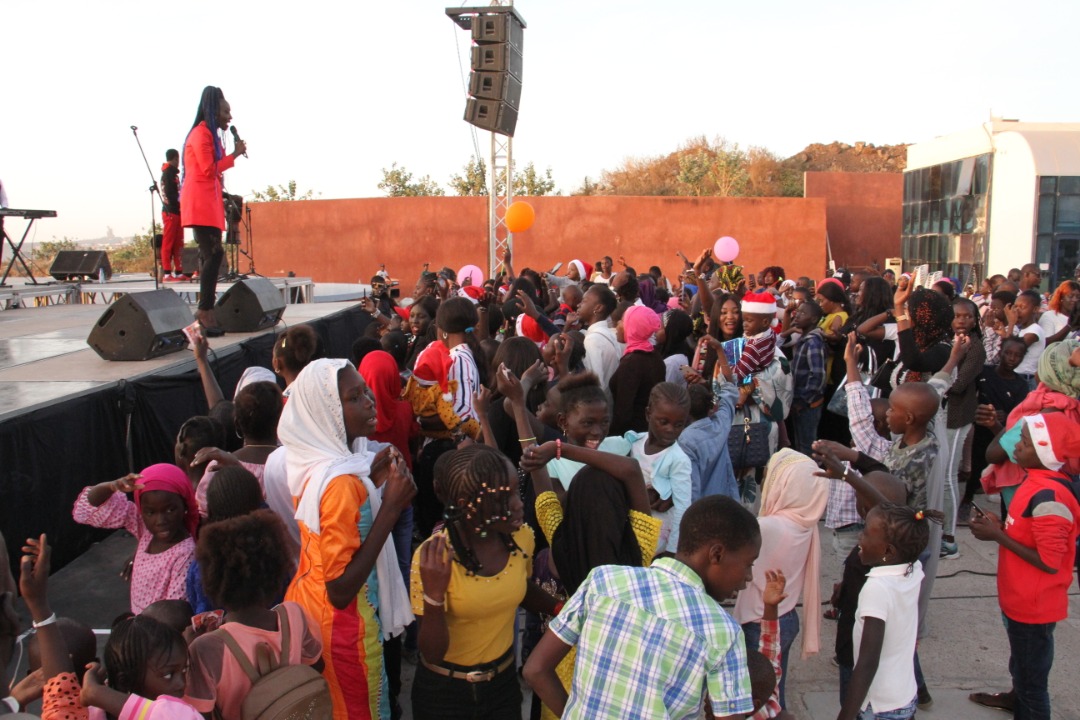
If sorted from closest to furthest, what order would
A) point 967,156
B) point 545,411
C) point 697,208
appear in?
1. point 545,411
2. point 967,156
3. point 697,208

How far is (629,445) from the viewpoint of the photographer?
3.40 m

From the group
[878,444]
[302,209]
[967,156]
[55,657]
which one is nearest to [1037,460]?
[878,444]

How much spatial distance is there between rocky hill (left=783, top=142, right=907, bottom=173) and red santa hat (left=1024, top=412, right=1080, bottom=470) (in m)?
36.7

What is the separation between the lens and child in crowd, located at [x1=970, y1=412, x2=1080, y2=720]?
315 centimetres

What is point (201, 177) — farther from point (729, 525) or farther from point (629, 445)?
point (729, 525)

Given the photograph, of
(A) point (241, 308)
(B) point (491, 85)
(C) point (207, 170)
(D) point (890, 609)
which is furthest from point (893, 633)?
(B) point (491, 85)

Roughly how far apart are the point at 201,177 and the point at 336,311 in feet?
11.3

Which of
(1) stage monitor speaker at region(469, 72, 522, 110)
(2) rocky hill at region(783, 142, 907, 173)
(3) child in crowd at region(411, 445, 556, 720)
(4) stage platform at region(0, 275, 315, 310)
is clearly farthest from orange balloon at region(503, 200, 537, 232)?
(2) rocky hill at region(783, 142, 907, 173)

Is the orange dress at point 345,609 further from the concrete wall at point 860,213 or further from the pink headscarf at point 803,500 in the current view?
the concrete wall at point 860,213

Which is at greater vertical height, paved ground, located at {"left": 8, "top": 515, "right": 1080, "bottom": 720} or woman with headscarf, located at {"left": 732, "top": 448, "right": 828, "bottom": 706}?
woman with headscarf, located at {"left": 732, "top": 448, "right": 828, "bottom": 706}

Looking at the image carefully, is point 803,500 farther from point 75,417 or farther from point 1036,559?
point 75,417

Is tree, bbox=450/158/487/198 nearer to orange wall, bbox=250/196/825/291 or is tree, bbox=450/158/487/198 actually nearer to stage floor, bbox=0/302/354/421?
orange wall, bbox=250/196/825/291

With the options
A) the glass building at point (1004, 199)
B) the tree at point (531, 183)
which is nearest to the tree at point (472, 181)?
the tree at point (531, 183)

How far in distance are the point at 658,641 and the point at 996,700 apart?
104 inches
